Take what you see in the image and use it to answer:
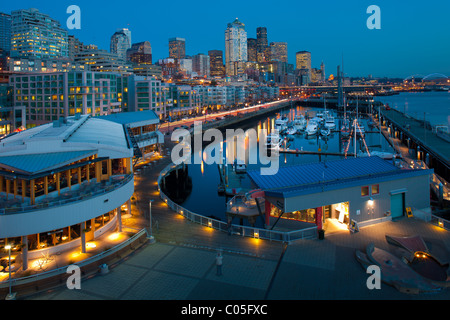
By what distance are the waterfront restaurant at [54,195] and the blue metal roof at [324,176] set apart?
25.4 feet

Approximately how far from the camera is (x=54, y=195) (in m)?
16.9

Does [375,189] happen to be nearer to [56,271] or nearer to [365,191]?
[365,191]

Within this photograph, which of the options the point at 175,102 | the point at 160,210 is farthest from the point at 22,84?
the point at 160,210

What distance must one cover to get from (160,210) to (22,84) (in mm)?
62152

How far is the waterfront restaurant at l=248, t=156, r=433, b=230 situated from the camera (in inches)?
711

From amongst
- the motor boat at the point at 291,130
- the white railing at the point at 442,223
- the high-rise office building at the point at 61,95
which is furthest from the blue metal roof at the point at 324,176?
the high-rise office building at the point at 61,95

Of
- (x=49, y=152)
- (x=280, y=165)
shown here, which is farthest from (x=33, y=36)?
(x=49, y=152)

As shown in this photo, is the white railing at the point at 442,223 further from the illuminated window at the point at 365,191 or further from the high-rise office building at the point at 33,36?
the high-rise office building at the point at 33,36

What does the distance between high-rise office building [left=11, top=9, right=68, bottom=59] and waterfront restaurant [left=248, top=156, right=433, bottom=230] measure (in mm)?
172901

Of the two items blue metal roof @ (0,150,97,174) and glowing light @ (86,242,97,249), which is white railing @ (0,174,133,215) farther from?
glowing light @ (86,242,97,249)

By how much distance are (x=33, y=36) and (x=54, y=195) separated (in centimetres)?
17967

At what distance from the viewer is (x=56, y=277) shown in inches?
549
